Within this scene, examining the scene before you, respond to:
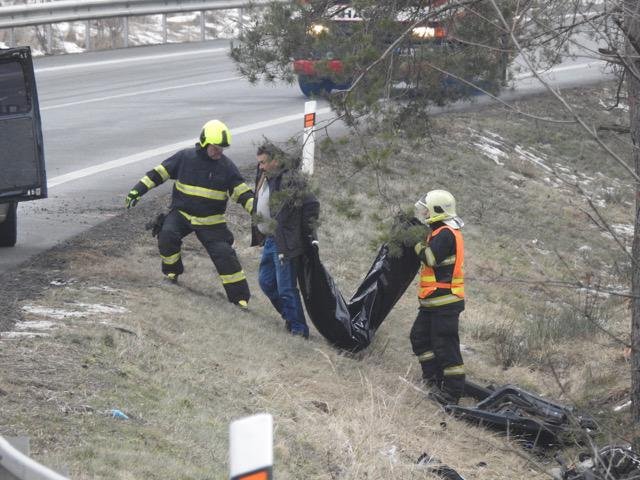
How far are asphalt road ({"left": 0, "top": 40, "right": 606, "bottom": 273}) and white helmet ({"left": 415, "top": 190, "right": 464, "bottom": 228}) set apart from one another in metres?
1.13

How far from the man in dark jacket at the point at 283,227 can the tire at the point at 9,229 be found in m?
2.15

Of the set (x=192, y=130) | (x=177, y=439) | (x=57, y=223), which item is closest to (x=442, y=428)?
(x=177, y=439)

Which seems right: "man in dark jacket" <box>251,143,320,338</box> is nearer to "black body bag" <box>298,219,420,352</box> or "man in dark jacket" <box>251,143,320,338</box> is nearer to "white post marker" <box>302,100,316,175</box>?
"black body bag" <box>298,219,420,352</box>

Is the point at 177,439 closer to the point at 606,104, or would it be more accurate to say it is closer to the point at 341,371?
the point at 341,371

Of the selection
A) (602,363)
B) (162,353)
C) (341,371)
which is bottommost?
(602,363)

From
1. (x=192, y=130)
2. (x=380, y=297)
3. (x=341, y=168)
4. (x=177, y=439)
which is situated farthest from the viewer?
(x=192, y=130)

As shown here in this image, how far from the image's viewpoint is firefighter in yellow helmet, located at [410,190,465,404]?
8.80 m

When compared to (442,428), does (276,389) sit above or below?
above

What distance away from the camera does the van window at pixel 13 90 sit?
9156mm

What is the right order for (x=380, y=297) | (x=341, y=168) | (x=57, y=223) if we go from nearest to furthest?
(x=380, y=297) < (x=57, y=223) < (x=341, y=168)

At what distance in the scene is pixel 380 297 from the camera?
973 centimetres

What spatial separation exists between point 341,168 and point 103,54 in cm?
1165

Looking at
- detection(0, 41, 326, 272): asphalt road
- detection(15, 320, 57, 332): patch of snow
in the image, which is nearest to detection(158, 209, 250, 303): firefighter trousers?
detection(0, 41, 326, 272): asphalt road

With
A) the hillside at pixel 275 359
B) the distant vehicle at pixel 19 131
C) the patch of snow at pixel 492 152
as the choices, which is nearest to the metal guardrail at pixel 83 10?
the patch of snow at pixel 492 152
